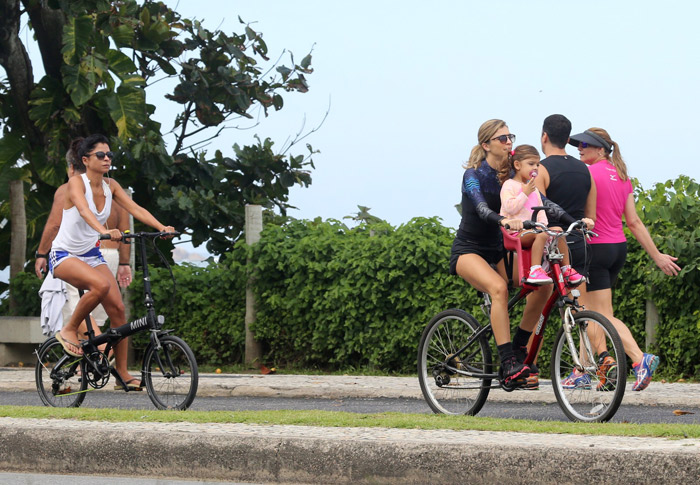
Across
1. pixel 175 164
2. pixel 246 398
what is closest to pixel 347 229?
pixel 246 398

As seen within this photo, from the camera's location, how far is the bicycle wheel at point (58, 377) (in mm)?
8227

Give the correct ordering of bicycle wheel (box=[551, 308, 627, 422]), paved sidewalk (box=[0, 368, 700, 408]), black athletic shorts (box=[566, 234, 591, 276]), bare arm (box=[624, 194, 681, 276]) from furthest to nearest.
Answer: paved sidewalk (box=[0, 368, 700, 408]), bare arm (box=[624, 194, 681, 276]), black athletic shorts (box=[566, 234, 591, 276]), bicycle wheel (box=[551, 308, 627, 422])

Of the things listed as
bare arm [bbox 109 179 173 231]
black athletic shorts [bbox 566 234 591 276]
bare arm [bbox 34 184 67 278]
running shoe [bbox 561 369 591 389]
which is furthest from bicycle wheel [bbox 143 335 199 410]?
black athletic shorts [bbox 566 234 591 276]

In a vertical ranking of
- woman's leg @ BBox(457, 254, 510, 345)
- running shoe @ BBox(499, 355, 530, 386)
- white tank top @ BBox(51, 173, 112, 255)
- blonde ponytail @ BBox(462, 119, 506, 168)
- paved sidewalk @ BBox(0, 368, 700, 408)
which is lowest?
paved sidewalk @ BBox(0, 368, 700, 408)

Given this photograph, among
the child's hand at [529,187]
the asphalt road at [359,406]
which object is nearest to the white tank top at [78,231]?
the asphalt road at [359,406]

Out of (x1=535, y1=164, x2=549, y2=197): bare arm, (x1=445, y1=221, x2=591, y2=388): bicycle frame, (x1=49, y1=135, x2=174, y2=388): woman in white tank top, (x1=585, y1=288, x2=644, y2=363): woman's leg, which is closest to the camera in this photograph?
(x1=585, y1=288, x2=644, y2=363): woman's leg

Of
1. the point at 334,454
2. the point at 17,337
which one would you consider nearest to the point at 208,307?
the point at 17,337

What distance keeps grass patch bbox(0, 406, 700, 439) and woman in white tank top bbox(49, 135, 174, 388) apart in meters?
1.14

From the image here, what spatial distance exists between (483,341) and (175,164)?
10.7 meters

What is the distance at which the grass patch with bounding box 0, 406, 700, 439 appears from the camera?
18.1ft

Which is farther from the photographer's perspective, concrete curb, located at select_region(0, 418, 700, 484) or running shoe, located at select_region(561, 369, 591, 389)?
running shoe, located at select_region(561, 369, 591, 389)

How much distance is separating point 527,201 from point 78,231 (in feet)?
11.3

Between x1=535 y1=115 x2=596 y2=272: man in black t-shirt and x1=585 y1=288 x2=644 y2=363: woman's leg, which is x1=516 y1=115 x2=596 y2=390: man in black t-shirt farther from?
x1=585 y1=288 x2=644 y2=363: woman's leg

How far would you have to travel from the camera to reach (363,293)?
1152cm
